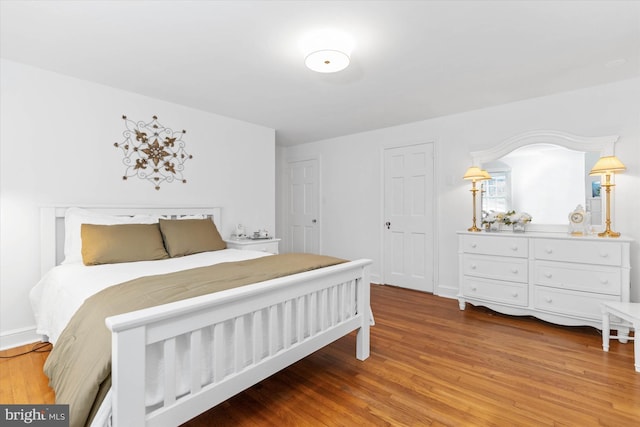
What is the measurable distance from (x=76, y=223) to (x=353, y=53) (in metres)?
2.69

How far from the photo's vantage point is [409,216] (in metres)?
4.38

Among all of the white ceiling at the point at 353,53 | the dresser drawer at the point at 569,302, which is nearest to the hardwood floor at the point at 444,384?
the dresser drawer at the point at 569,302

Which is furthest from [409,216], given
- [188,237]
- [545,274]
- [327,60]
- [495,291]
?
[188,237]

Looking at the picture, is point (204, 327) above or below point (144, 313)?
below

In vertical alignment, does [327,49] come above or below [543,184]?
above

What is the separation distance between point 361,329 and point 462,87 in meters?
2.48

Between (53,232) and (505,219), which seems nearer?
(53,232)

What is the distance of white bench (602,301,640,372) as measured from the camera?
219 cm

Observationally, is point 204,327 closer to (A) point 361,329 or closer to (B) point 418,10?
(A) point 361,329

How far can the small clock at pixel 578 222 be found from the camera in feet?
9.87

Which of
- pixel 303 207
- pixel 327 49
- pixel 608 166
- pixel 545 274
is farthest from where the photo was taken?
pixel 303 207

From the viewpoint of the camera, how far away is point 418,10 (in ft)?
6.19

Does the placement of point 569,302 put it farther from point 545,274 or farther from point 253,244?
point 253,244

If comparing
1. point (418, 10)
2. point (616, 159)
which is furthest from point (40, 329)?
point (616, 159)
